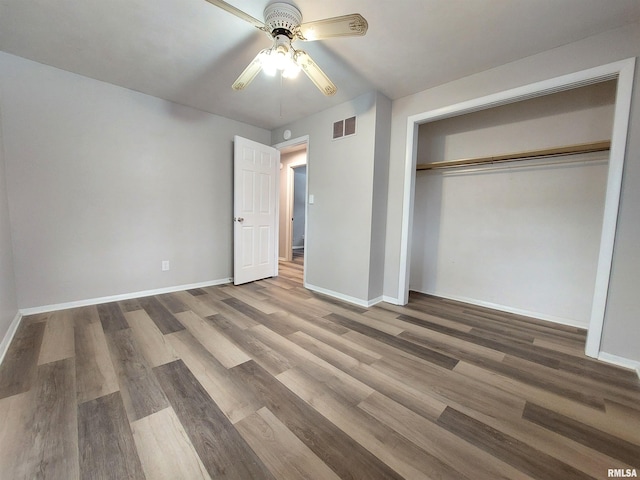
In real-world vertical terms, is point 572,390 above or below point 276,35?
below

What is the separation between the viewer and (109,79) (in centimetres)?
254

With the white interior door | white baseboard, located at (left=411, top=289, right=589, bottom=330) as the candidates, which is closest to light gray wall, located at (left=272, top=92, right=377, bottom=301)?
the white interior door

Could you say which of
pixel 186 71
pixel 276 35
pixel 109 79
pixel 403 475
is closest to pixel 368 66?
pixel 276 35

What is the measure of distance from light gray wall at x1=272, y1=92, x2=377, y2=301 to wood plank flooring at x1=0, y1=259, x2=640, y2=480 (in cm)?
84

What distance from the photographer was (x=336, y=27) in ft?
4.66

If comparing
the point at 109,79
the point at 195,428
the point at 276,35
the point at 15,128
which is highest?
the point at 109,79

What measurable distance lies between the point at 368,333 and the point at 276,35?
2.38 m

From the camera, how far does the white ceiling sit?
160 cm

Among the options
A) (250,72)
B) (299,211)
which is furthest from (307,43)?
(299,211)

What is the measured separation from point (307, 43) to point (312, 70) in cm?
39

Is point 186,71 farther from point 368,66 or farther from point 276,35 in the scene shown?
point 368,66

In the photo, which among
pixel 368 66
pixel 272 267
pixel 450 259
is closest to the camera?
pixel 368 66

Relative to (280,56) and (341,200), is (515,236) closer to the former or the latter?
(341,200)

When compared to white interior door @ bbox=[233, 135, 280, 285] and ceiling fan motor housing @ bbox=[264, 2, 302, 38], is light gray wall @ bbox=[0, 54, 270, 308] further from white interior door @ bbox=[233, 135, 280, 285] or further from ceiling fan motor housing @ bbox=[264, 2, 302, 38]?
ceiling fan motor housing @ bbox=[264, 2, 302, 38]
